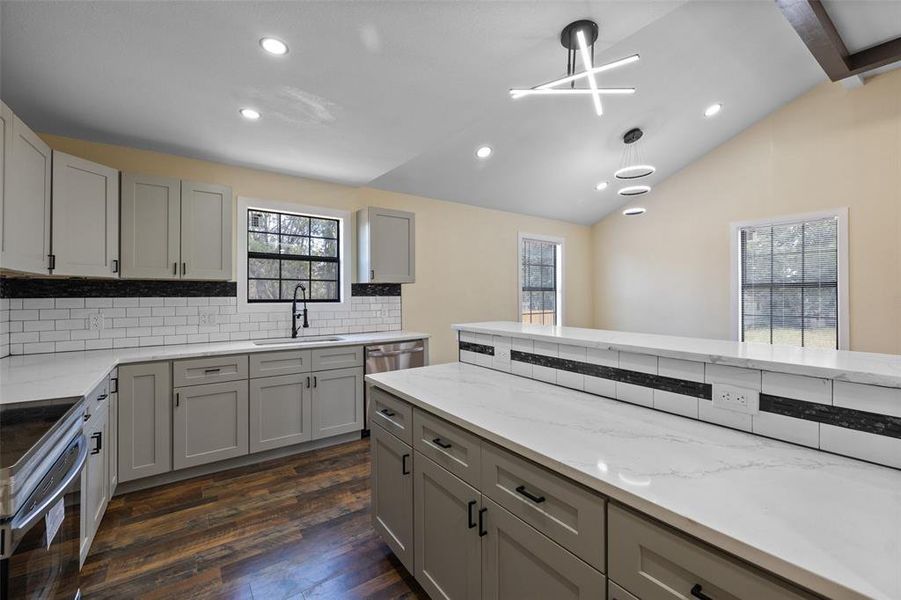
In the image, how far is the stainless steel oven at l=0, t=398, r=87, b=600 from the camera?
100cm

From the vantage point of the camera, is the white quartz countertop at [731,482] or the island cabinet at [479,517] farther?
the island cabinet at [479,517]

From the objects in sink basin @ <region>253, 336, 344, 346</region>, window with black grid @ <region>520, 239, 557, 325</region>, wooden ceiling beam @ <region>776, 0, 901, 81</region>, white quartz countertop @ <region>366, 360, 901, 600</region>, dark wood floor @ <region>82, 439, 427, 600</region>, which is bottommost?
dark wood floor @ <region>82, 439, 427, 600</region>

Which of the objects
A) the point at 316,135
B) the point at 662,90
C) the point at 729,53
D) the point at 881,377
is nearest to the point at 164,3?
the point at 316,135

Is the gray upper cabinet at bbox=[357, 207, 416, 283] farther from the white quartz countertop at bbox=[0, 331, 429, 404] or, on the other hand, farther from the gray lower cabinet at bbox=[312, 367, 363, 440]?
the gray lower cabinet at bbox=[312, 367, 363, 440]

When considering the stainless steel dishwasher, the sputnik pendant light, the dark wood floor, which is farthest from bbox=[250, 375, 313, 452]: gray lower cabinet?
the sputnik pendant light

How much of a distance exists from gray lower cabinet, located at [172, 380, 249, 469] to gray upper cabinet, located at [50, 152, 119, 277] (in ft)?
3.28

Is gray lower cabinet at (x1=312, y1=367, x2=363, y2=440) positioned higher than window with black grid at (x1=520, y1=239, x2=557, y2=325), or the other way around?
window with black grid at (x1=520, y1=239, x2=557, y2=325)

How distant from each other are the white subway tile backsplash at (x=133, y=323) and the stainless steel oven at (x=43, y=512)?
1672 mm

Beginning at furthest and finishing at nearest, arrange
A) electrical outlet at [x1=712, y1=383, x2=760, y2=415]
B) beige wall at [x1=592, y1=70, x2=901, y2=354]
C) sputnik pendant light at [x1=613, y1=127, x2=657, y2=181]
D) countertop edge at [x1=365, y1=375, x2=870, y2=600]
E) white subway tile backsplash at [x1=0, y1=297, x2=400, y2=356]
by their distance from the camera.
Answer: beige wall at [x1=592, y1=70, x2=901, y2=354] < sputnik pendant light at [x1=613, y1=127, x2=657, y2=181] < white subway tile backsplash at [x1=0, y1=297, x2=400, y2=356] < electrical outlet at [x1=712, y1=383, x2=760, y2=415] < countertop edge at [x1=365, y1=375, x2=870, y2=600]

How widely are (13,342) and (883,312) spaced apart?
24.5 feet


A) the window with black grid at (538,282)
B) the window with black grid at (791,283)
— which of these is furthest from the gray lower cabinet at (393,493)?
the window with black grid at (791,283)

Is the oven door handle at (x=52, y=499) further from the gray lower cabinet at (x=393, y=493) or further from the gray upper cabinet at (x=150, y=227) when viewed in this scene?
the gray upper cabinet at (x=150, y=227)

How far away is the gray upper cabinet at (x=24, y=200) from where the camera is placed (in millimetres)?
1892

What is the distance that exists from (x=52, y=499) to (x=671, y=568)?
1750 millimetres
